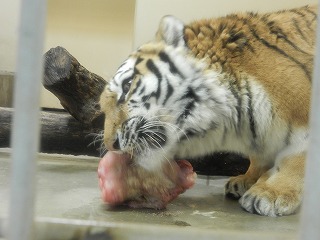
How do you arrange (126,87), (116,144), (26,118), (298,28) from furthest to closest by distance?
(298,28), (126,87), (116,144), (26,118)

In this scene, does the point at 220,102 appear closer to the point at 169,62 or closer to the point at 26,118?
the point at 169,62

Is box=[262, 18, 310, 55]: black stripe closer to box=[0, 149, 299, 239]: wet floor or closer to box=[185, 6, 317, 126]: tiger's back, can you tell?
box=[185, 6, 317, 126]: tiger's back

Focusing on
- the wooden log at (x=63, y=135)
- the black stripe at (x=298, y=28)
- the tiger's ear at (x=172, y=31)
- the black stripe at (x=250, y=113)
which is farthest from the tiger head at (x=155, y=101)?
the wooden log at (x=63, y=135)

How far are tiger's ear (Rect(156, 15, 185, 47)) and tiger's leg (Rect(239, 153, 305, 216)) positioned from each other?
599 mm

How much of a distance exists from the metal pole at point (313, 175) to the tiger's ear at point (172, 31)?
1302 millimetres

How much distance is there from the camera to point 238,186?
7.70 ft

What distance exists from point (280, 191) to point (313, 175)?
3.90 feet

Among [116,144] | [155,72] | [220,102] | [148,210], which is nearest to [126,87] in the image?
[155,72]

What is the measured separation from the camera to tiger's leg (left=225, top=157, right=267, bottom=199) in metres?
2.33

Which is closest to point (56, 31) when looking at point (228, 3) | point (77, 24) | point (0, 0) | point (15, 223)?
point (77, 24)

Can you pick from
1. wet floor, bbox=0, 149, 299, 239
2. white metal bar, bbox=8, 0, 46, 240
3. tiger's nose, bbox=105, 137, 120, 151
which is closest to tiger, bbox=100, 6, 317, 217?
tiger's nose, bbox=105, 137, 120, 151

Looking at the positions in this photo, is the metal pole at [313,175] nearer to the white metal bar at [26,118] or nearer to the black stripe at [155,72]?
the white metal bar at [26,118]

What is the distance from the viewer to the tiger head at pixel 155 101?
1.91 meters

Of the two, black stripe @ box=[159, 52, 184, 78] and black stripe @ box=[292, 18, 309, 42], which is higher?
black stripe @ box=[292, 18, 309, 42]
